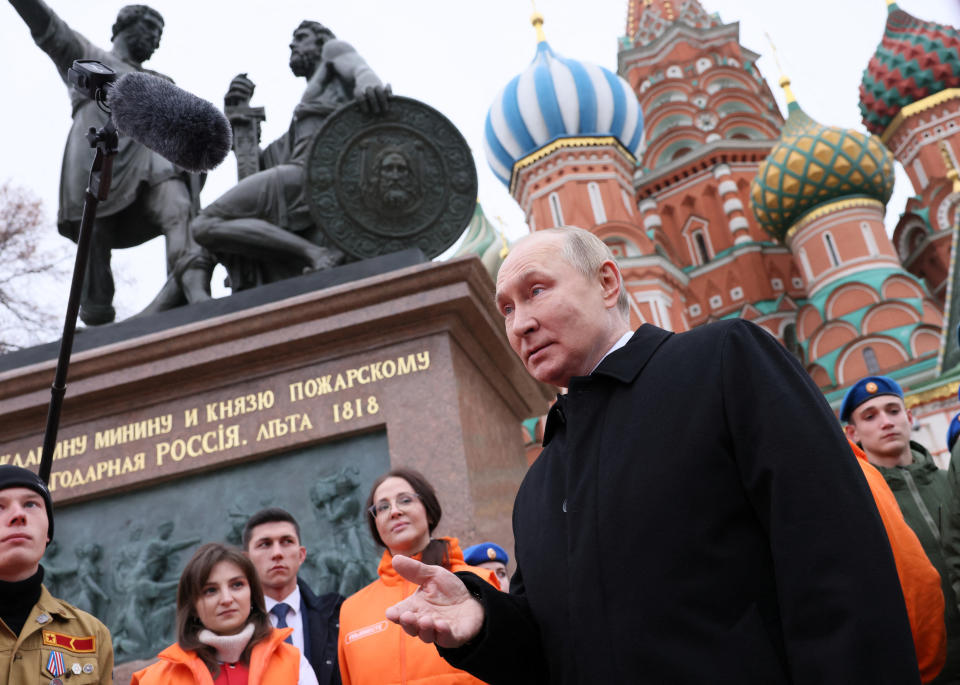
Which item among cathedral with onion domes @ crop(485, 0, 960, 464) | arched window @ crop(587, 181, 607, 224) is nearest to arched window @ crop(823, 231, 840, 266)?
cathedral with onion domes @ crop(485, 0, 960, 464)

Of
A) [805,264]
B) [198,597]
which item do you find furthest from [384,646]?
[805,264]

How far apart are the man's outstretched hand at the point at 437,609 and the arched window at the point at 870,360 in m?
28.0

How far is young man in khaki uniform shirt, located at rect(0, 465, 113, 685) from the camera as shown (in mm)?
2678

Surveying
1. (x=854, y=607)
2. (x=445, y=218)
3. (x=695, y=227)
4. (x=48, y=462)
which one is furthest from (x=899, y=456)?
(x=695, y=227)

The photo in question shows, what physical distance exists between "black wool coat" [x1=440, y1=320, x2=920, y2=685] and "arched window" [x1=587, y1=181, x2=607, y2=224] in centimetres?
3070

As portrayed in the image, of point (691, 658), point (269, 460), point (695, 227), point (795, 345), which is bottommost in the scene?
point (691, 658)

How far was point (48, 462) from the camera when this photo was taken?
2980 mm

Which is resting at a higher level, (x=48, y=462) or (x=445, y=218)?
(x=445, y=218)

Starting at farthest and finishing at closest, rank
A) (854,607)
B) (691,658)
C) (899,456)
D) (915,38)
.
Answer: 1. (915,38)
2. (899,456)
3. (691,658)
4. (854,607)

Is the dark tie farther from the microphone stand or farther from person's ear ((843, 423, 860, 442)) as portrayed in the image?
person's ear ((843, 423, 860, 442))

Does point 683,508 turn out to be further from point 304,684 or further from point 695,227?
point 695,227

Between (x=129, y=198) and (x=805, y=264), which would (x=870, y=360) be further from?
(x=129, y=198)

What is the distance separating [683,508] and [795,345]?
31.8m

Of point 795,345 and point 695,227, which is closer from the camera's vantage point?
point 795,345
